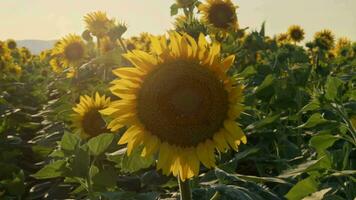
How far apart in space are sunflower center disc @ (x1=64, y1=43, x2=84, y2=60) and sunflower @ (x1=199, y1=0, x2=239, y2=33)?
2.89 meters

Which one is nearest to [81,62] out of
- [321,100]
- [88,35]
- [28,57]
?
[88,35]

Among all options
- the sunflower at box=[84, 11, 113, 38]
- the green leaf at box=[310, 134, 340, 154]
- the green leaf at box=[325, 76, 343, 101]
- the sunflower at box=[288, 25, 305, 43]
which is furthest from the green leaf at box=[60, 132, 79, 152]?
the sunflower at box=[288, 25, 305, 43]

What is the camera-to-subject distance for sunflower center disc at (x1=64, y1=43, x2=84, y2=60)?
360 inches

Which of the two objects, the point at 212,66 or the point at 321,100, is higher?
the point at 212,66

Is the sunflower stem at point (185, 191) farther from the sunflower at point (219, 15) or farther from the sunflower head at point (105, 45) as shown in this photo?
the sunflower head at point (105, 45)

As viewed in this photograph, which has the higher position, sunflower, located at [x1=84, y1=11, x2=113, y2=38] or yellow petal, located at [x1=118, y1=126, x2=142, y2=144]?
sunflower, located at [x1=84, y1=11, x2=113, y2=38]

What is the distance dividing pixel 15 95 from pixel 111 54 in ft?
20.6

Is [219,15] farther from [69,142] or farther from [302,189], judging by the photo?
[302,189]

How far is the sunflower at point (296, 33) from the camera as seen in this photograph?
13.3m

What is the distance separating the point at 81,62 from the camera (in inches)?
363

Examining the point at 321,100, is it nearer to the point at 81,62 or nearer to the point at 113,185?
the point at 113,185

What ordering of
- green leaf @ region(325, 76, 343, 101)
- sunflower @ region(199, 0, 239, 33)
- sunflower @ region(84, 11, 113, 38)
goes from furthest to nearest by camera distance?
sunflower @ region(84, 11, 113, 38)
sunflower @ region(199, 0, 239, 33)
green leaf @ region(325, 76, 343, 101)

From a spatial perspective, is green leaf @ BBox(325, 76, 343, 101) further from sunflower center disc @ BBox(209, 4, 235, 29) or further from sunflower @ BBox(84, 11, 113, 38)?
sunflower @ BBox(84, 11, 113, 38)

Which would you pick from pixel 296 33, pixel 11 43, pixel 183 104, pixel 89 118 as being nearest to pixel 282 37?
pixel 296 33
